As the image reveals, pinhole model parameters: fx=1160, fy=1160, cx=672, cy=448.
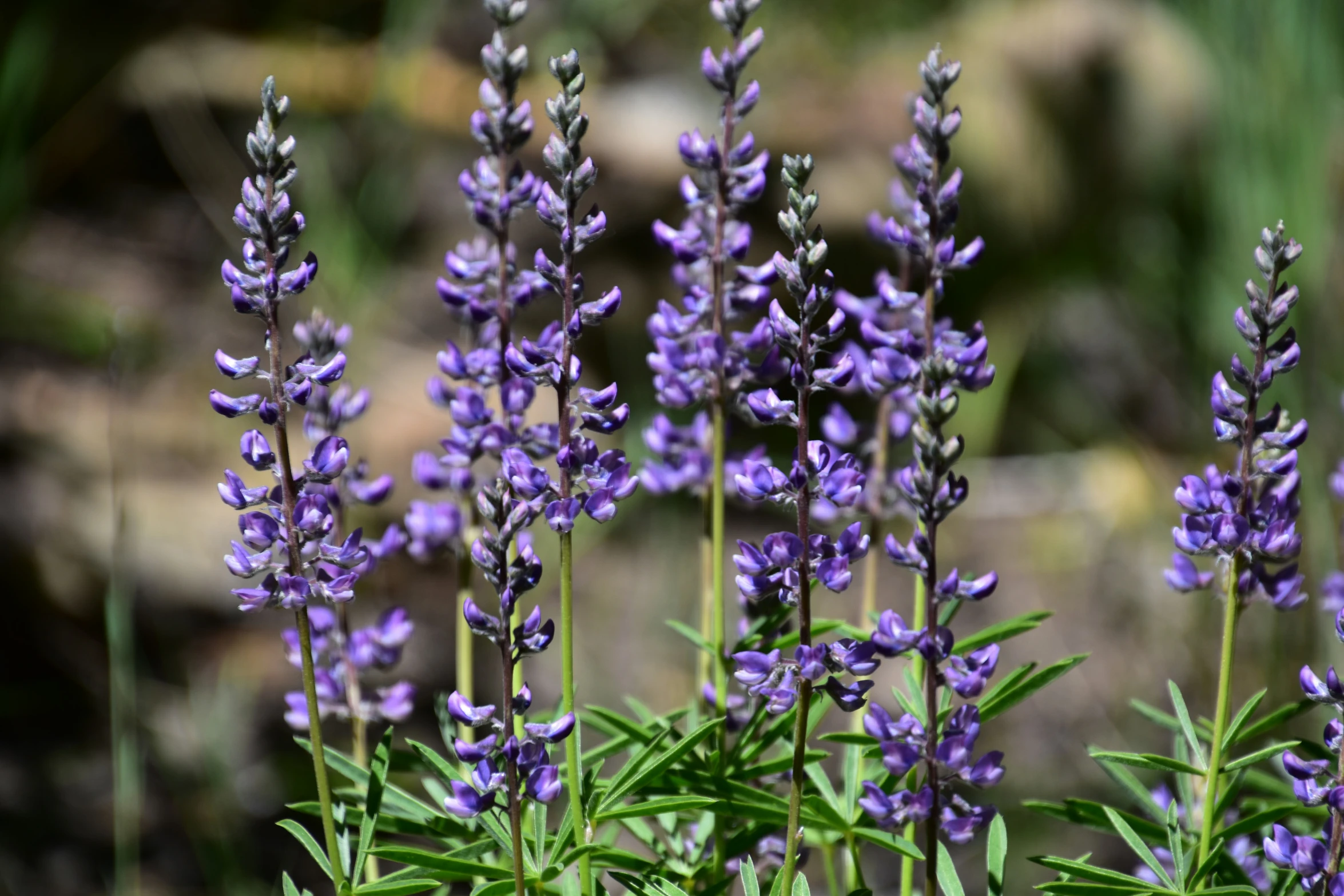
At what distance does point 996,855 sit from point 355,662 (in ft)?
3.16

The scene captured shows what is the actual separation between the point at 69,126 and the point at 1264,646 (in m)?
5.98

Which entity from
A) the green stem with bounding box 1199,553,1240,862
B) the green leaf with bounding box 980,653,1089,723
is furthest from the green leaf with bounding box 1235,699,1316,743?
the green leaf with bounding box 980,653,1089,723

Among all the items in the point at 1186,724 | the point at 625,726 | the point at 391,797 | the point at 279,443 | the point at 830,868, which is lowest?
the point at 830,868

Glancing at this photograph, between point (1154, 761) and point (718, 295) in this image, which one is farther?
point (718, 295)

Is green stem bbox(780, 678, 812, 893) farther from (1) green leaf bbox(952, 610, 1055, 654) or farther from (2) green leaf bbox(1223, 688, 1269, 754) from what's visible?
(2) green leaf bbox(1223, 688, 1269, 754)

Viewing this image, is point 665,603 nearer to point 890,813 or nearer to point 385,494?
point 385,494

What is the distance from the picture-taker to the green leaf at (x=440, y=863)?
1319mm

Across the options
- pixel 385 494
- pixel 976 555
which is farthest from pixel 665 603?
pixel 385 494

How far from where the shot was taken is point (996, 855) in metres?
1.46

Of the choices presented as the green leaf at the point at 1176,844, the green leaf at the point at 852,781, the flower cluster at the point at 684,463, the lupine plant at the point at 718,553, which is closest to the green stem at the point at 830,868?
the lupine plant at the point at 718,553

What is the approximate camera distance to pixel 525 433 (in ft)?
5.18

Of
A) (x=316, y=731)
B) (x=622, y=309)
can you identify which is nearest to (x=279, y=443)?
(x=316, y=731)

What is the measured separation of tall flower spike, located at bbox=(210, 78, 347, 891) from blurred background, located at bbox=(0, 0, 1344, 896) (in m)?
2.17

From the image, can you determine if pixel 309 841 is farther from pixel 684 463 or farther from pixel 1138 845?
pixel 1138 845
